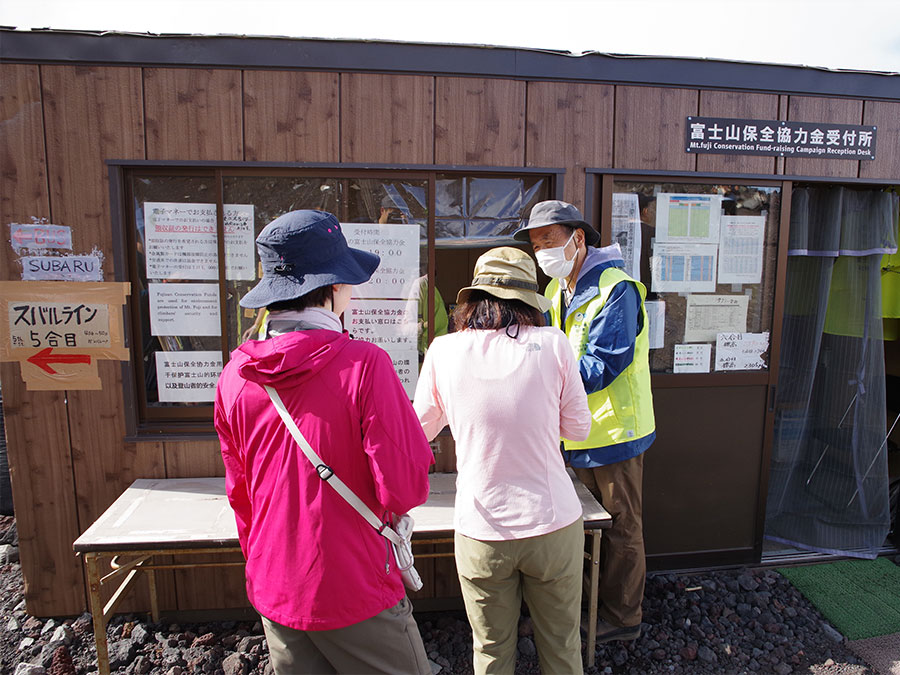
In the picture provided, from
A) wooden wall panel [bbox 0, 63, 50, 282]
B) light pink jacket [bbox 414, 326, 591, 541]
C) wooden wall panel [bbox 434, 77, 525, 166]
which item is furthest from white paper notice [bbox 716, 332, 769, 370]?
wooden wall panel [bbox 0, 63, 50, 282]

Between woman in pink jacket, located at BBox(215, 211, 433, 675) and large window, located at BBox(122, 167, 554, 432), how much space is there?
152 centimetres

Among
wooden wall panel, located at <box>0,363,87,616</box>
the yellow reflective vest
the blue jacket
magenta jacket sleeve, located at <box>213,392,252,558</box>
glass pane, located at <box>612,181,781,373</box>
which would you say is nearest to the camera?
magenta jacket sleeve, located at <box>213,392,252,558</box>

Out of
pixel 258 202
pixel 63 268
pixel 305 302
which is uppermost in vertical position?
pixel 258 202

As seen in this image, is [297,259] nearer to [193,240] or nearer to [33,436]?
[193,240]

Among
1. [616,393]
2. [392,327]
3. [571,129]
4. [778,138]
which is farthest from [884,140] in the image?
[392,327]

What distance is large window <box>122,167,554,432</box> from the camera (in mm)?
2955

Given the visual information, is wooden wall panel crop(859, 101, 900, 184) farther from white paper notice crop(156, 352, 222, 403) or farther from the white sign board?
the white sign board

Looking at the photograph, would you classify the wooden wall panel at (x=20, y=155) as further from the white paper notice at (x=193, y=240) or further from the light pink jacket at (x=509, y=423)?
the light pink jacket at (x=509, y=423)

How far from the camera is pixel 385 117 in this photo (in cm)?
290

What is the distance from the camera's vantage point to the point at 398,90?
114 inches

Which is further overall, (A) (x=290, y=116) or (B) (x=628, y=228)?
(B) (x=628, y=228)

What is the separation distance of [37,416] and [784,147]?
4578 mm

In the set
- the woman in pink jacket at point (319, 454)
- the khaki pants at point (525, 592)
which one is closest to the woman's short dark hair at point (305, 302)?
the woman in pink jacket at point (319, 454)

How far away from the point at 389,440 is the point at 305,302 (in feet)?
1.48
